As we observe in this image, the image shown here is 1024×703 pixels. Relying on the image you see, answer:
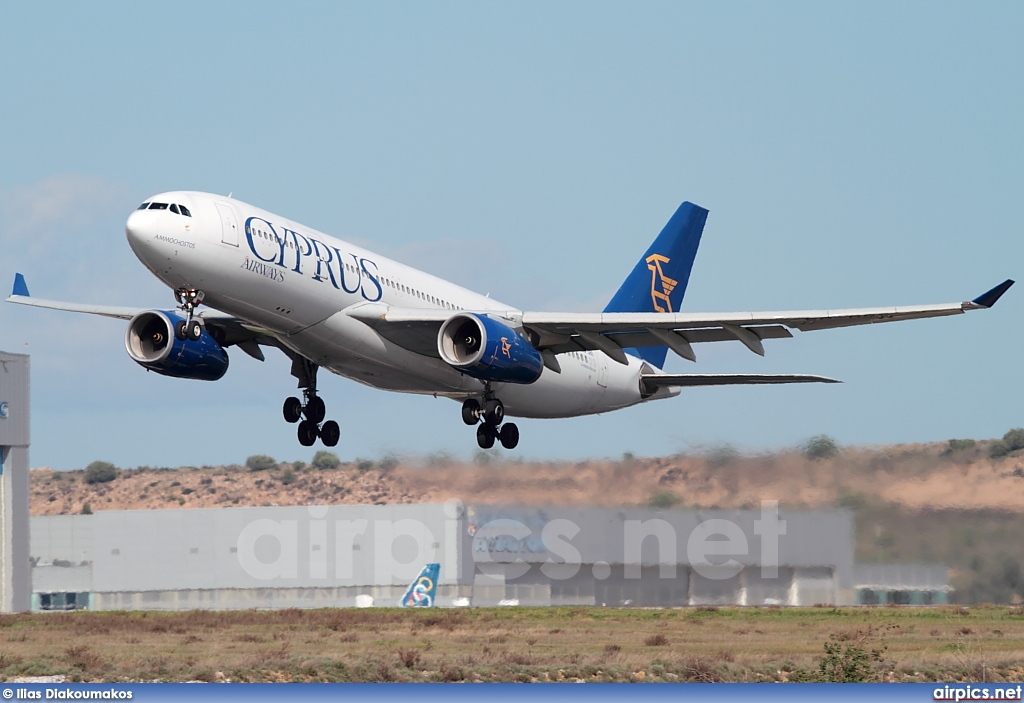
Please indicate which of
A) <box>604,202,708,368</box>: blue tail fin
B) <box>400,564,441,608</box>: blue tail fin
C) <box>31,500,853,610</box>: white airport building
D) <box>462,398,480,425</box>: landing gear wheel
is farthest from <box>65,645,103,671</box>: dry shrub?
<box>400,564,441,608</box>: blue tail fin

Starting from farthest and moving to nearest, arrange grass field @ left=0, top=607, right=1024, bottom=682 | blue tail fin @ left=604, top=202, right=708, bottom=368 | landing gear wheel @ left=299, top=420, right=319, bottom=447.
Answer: blue tail fin @ left=604, top=202, right=708, bottom=368 → landing gear wheel @ left=299, top=420, right=319, bottom=447 → grass field @ left=0, top=607, right=1024, bottom=682

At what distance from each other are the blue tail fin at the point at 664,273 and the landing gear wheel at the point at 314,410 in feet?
25.7

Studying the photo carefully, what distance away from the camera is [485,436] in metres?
32.6

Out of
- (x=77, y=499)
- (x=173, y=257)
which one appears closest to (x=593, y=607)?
(x=173, y=257)

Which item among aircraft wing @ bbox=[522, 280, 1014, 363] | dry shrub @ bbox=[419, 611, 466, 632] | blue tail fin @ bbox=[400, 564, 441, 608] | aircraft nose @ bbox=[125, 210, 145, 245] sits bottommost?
dry shrub @ bbox=[419, 611, 466, 632]

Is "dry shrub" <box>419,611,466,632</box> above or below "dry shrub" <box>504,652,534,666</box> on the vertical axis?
below

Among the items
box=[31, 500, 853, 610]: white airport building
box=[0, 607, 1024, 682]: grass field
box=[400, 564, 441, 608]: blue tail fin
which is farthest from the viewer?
box=[400, 564, 441, 608]: blue tail fin

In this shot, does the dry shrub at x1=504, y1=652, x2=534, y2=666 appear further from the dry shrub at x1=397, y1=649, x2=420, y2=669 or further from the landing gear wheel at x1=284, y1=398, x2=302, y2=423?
the landing gear wheel at x1=284, y1=398, x2=302, y2=423

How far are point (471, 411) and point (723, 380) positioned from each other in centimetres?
632

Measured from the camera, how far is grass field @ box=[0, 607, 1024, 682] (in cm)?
2931

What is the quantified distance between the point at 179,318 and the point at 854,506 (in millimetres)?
15596

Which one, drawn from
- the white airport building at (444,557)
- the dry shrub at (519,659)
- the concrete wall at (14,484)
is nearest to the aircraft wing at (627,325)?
the white airport building at (444,557)

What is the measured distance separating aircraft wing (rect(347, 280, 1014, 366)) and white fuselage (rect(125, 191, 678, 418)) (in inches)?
14.4

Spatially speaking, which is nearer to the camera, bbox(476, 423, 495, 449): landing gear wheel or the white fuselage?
the white fuselage
